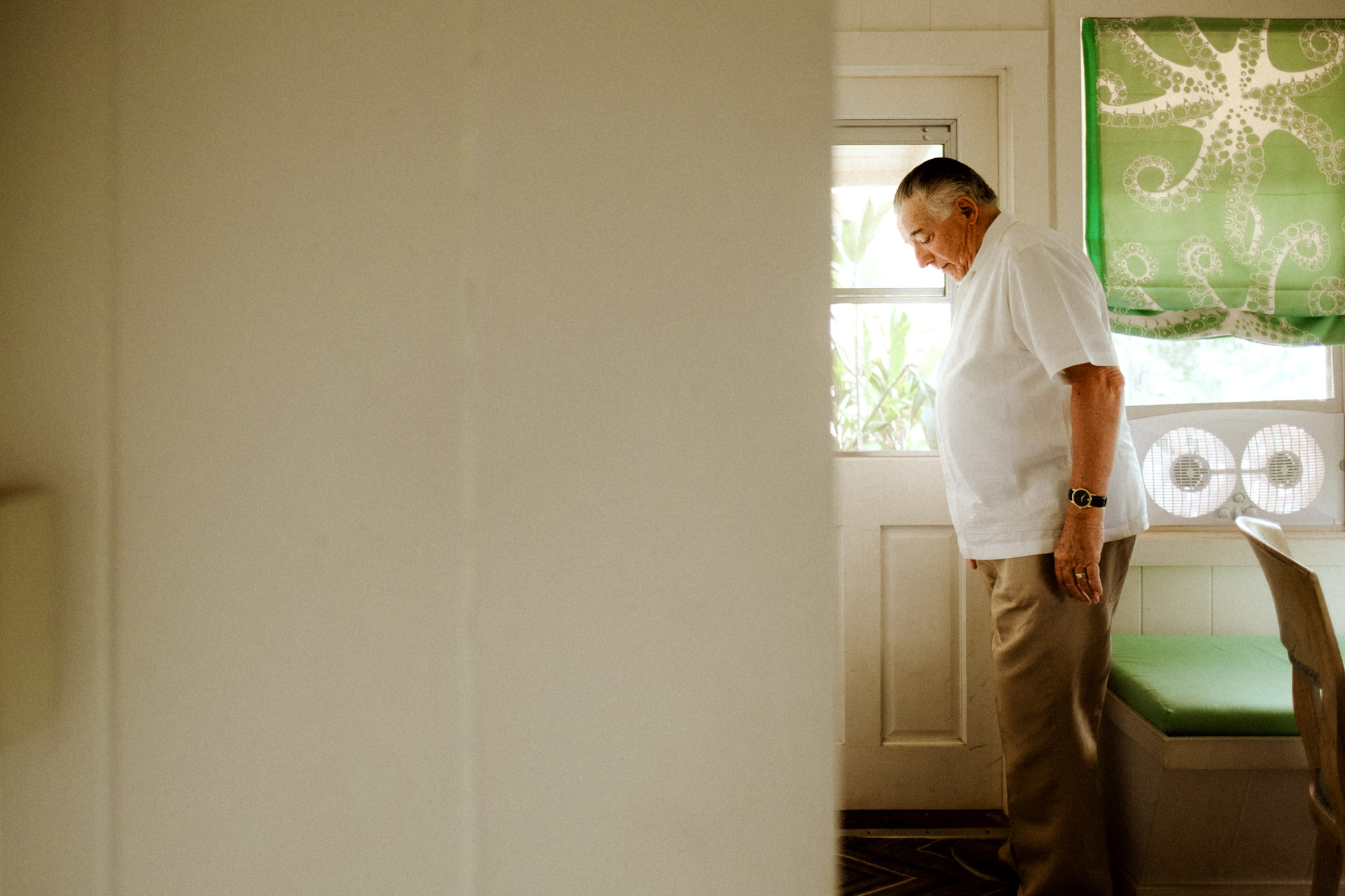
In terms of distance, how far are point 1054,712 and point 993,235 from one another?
3.02 ft

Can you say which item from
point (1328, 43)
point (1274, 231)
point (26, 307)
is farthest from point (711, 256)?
point (1328, 43)

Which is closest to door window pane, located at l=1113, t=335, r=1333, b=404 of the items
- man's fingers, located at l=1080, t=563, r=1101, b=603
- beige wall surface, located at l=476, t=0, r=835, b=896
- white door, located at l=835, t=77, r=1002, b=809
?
white door, located at l=835, t=77, r=1002, b=809

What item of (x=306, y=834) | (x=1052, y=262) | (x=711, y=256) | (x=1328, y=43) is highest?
(x=1328, y=43)

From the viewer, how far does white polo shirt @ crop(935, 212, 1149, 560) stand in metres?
1.30

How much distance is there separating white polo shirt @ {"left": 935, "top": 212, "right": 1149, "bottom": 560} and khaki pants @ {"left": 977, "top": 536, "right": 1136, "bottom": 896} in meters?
0.07

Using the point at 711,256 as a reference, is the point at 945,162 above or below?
above

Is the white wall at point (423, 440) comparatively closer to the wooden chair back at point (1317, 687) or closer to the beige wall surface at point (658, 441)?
the beige wall surface at point (658, 441)

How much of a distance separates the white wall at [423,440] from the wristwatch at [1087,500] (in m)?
1.12

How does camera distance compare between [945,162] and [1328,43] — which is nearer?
[945,162]

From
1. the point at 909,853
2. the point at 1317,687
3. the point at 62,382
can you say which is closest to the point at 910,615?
the point at 909,853

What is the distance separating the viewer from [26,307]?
1.26 ft

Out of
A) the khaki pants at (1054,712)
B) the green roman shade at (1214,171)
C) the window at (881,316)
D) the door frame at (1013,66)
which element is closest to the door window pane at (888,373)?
the window at (881,316)

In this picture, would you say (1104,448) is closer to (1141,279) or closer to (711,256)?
(1141,279)

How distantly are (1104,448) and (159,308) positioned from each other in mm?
1402
